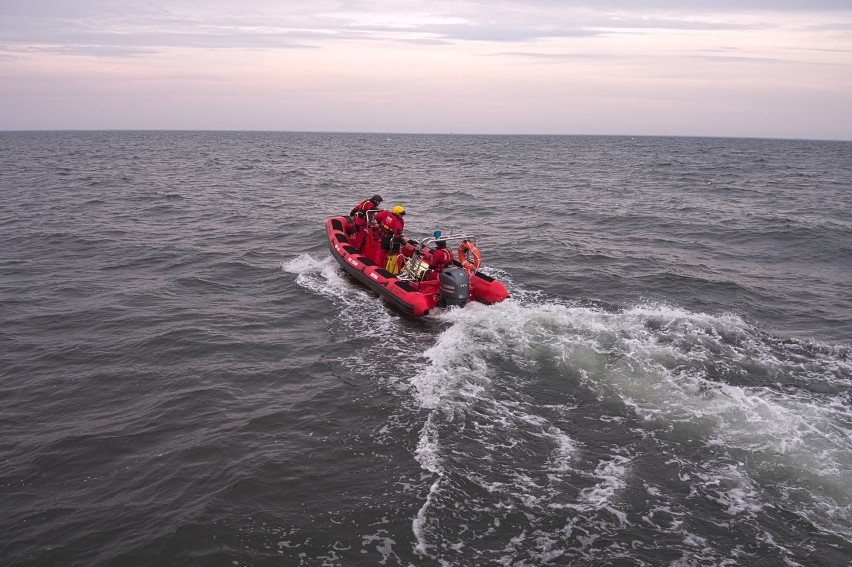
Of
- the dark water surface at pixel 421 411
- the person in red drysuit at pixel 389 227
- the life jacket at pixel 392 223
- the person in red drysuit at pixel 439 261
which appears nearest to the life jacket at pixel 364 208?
the person in red drysuit at pixel 389 227

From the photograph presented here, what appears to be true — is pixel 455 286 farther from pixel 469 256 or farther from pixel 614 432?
pixel 614 432

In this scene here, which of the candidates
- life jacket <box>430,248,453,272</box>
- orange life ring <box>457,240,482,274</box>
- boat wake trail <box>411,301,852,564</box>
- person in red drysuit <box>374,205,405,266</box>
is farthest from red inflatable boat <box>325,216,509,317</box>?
boat wake trail <box>411,301,852,564</box>

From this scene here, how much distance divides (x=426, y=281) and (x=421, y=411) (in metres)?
4.40

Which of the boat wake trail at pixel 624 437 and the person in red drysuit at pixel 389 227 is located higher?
the person in red drysuit at pixel 389 227

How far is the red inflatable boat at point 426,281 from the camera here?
10961mm

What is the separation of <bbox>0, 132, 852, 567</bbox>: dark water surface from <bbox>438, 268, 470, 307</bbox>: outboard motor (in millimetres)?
257

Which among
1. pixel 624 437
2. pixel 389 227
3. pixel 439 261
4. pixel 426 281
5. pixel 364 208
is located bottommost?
pixel 624 437

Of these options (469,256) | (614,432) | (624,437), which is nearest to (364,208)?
(469,256)

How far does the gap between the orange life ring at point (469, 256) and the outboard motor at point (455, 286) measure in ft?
1.73

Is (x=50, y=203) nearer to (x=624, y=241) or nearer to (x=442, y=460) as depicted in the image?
(x=624, y=241)

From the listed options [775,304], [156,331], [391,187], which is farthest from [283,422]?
[391,187]

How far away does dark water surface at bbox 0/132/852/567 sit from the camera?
5402 millimetres

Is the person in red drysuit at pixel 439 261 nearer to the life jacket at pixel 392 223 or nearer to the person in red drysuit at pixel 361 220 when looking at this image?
the life jacket at pixel 392 223

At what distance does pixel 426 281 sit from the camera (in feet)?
38.3
